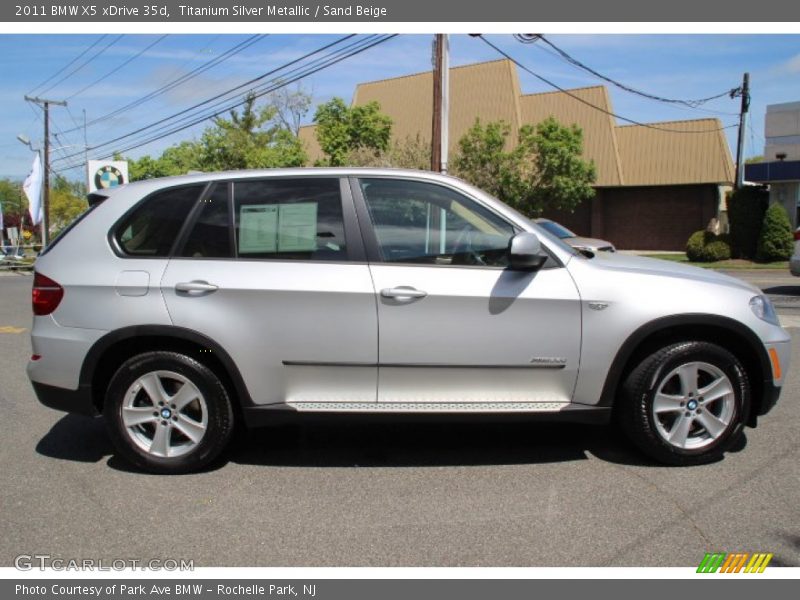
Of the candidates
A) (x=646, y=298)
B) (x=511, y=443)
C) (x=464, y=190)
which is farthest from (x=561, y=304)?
(x=511, y=443)

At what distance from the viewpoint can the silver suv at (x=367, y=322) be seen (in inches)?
157

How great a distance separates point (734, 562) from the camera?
3168 mm

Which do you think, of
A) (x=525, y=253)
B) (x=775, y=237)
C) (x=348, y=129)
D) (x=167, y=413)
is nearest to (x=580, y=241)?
Result: (x=525, y=253)

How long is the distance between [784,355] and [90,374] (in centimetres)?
428

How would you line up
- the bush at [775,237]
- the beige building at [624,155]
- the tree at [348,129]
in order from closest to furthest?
the bush at [775,237] < the beige building at [624,155] < the tree at [348,129]

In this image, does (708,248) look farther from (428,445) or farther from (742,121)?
(428,445)

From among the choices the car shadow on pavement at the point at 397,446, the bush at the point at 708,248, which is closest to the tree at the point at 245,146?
the bush at the point at 708,248

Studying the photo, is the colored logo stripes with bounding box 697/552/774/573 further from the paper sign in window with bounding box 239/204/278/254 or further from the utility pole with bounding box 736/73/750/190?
the utility pole with bounding box 736/73/750/190

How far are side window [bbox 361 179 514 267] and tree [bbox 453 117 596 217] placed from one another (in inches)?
986

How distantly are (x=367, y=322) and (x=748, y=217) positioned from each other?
81.9 ft

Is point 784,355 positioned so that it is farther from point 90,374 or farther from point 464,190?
point 90,374

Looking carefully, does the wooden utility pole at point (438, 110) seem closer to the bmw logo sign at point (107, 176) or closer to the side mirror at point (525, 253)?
the bmw logo sign at point (107, 176)

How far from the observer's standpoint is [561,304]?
4.00 m

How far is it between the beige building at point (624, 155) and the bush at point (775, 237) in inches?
350
